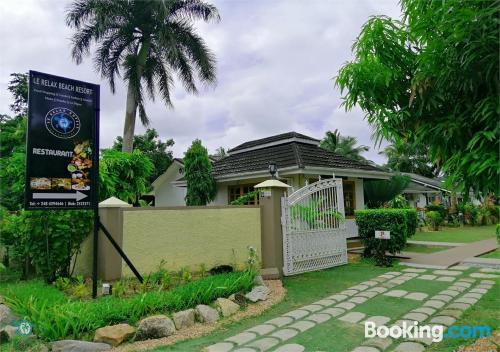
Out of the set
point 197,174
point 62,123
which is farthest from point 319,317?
point 197,174

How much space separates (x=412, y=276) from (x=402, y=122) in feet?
19.3

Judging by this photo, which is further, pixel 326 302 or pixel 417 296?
pixel 417 296

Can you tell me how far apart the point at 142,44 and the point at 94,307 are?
16181mm

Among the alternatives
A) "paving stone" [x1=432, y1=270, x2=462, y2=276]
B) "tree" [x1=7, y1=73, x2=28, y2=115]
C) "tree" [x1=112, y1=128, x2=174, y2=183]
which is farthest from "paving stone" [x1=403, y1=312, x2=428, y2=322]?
"tree" [x1=112, y1=128, x2=174, y2=183]

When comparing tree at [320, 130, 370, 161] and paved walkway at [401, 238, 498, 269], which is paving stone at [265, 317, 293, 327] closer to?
paved walkway at [401, 238, 498, 269]

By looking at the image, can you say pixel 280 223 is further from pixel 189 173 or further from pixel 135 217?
pixel 189 173

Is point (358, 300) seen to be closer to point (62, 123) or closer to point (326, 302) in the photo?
point (326, 302)

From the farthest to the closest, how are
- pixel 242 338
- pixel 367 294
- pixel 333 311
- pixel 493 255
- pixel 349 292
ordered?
pixel 493 255 < pixel 349 292 < pixel 367 294 < pixel 333 311 < pixel 242 338

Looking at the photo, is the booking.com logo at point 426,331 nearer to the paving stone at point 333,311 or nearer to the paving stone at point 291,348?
the paving stone at point 333,311

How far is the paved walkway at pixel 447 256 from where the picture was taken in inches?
386

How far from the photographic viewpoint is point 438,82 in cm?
334

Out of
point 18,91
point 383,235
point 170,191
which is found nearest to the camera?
point 383,235

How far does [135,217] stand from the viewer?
773 centimetres

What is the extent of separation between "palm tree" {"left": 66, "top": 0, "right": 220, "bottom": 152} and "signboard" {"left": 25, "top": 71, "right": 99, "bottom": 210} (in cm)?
1046
